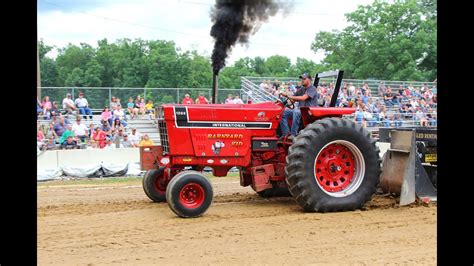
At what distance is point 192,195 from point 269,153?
1.39m

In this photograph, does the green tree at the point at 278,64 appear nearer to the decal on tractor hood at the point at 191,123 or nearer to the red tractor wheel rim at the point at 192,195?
the decal on tractor hood at the point at 191,123

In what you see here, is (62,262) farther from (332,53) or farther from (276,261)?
(332,53)

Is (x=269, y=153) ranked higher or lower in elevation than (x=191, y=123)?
lower

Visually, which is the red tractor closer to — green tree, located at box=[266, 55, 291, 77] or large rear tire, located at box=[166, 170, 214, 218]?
large rear tire, located at box=[166, 170, 214, 218]

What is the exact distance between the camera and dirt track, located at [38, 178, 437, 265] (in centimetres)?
573

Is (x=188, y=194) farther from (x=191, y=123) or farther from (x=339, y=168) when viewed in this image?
(x=339, y=168)

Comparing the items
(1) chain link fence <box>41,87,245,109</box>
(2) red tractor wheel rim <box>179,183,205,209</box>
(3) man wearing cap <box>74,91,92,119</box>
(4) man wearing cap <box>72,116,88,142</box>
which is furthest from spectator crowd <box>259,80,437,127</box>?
(2) red tractor wheel rim <box>179,183,205,209</box>

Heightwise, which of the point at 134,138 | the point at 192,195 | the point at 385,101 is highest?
the point at 385,101

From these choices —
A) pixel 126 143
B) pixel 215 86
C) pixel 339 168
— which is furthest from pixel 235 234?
pixel 126 143

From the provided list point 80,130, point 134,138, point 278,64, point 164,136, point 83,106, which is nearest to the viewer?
point 164,136

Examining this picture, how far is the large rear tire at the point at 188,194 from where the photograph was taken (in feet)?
24.4

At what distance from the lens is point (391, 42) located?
40438 mm

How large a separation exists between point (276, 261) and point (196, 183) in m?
2.20

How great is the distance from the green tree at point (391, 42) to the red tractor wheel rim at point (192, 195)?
32.8 metres
